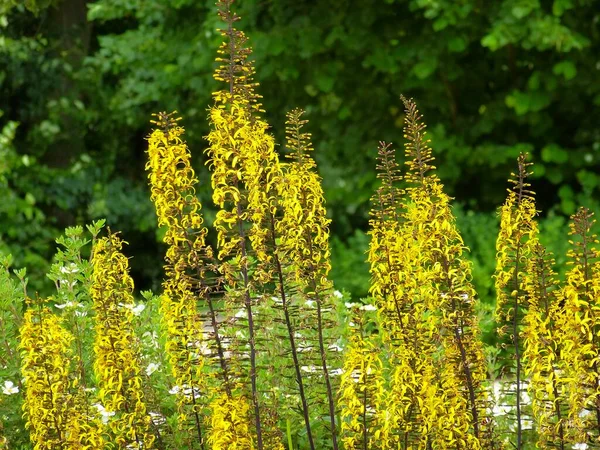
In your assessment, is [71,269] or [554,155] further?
[554,155]

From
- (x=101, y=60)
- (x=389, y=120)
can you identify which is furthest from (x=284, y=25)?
(x=101, y=60)

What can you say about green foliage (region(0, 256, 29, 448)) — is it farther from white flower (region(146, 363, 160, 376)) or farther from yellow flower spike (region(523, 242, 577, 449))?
yellow flower spike (region(523, 242, 577, 449))

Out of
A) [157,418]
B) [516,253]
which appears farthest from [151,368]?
[516,253]

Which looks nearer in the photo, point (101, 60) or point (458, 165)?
point (458, 165)

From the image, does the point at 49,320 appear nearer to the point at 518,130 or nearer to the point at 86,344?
the point at 86,344

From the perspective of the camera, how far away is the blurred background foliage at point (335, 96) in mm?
9555

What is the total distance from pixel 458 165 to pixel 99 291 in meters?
6.78

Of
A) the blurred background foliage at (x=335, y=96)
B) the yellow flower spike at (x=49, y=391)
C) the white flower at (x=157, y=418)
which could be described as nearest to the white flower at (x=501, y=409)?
the white flower at (x=157, y=418)

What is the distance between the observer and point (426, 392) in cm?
356

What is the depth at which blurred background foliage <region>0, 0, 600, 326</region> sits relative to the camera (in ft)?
31.3

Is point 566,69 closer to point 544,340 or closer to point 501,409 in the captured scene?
point 501,409

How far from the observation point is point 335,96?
36.8 feet

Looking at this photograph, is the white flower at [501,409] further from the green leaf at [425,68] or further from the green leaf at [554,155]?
the green leaf at [554,155]

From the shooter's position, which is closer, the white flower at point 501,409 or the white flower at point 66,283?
the white flower at point 501,409
